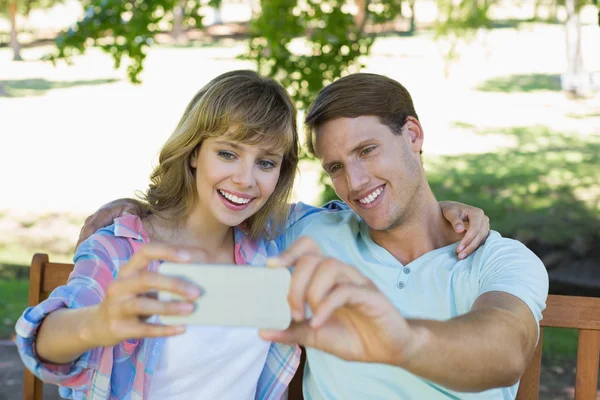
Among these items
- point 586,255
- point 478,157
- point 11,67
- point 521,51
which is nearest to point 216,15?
point 11,67

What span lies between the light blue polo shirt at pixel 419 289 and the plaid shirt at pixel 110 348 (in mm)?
151

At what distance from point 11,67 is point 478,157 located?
1452cm

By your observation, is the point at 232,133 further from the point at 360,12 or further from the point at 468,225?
the point at 360,12

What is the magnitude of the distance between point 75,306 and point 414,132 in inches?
60.1

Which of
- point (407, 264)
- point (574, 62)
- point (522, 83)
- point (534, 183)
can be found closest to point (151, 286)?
point (407, 264)

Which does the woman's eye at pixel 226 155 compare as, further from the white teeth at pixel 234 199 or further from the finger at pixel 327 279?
the finger at pixel 327 279

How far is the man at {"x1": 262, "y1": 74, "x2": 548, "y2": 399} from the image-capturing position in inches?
64.2

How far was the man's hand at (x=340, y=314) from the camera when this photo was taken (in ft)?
4.27

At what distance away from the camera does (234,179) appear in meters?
2.46

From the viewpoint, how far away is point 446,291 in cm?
→ 253

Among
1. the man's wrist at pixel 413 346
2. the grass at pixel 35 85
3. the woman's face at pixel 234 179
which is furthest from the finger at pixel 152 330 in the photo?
the grass at pixel 35 85

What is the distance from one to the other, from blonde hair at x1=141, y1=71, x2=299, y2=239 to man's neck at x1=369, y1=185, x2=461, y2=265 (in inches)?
16.3

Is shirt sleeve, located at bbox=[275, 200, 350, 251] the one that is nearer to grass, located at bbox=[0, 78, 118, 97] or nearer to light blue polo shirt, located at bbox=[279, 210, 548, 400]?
light blue polo shirt, located at bbox=[279, 210, 548, 400]

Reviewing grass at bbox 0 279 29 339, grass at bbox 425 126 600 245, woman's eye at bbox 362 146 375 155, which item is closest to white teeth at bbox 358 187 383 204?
woman's eye at bbox 362 146 375 155
